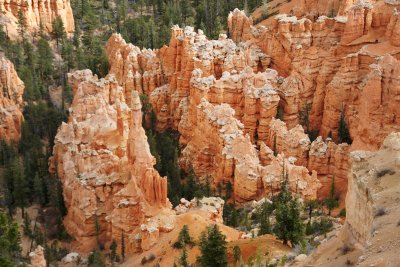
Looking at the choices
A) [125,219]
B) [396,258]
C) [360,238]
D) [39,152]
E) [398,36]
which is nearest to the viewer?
[396,258]

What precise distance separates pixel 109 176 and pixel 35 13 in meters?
37.1

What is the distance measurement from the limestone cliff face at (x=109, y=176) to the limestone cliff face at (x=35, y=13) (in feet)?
84.9

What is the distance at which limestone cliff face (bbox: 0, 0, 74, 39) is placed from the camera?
6756 cm

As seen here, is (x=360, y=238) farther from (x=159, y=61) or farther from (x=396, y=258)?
(x=159, y=61)

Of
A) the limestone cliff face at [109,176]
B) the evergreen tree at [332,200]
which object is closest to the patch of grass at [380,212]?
the limestone cliff face at [109,176]

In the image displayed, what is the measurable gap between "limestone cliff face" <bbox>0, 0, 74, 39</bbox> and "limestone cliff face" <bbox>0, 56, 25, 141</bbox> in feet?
40.4

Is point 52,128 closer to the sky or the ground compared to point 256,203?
closer to the sky

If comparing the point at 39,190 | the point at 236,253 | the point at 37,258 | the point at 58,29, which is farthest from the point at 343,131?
the point at 58,29

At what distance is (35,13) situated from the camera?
229ft

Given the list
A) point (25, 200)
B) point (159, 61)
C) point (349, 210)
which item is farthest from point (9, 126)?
point (349, 210)

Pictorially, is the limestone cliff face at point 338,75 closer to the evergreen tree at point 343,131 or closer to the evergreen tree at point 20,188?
the evergreen tree at point 343,131

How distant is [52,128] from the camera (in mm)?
53875

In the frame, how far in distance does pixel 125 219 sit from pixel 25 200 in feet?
36.6

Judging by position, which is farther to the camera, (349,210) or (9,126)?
(9,126)
